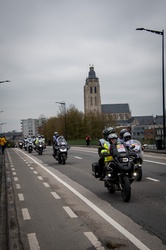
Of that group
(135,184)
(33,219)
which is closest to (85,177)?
(135,184)

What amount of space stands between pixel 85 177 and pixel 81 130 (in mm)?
69848

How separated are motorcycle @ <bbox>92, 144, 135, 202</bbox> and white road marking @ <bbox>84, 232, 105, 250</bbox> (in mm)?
2473

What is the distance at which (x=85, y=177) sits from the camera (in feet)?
43.6

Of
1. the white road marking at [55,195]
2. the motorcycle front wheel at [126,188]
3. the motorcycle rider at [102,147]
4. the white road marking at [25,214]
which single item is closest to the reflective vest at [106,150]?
the motorcycle rider at [102,147]

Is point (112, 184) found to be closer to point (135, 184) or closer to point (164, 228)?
point (135, 184)

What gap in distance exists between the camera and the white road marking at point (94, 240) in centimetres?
496

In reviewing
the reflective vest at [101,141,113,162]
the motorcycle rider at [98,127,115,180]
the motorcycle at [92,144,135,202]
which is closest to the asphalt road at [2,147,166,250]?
the motorcycle at [92,144,135,202]

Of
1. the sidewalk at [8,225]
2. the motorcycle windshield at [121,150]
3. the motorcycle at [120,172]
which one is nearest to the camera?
the sidewalk at [8,225]

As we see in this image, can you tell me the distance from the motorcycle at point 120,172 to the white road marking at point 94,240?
8.11 feet

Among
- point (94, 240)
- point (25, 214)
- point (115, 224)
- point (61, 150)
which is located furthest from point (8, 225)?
point (61, 150)

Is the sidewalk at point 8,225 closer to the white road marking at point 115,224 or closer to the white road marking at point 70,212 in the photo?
the white road marking at point 70,212

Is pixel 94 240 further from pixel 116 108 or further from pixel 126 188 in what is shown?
pixel 116 108

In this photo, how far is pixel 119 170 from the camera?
27.5ft

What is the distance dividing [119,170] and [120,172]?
0.21 feet
